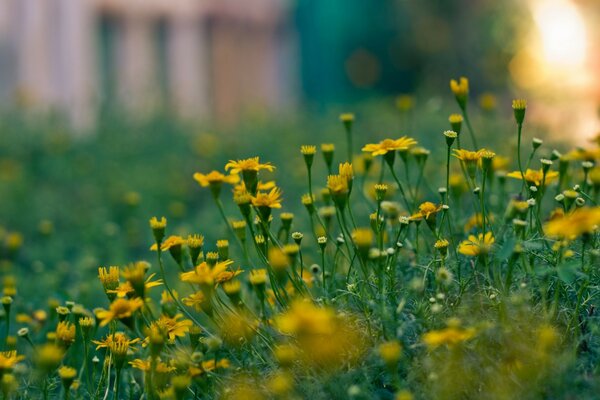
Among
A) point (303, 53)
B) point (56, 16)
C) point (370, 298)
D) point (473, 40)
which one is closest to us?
point (370, 298)

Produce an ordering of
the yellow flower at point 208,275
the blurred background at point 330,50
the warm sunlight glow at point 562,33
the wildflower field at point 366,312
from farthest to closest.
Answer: the warm sunlight glow at point 562,33
the blurred background at point 330,50
the yellow flower at point 208,275
the wildflower field at point 366,312

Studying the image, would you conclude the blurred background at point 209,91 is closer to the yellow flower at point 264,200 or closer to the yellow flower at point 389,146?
the yellow flower at point 389,146

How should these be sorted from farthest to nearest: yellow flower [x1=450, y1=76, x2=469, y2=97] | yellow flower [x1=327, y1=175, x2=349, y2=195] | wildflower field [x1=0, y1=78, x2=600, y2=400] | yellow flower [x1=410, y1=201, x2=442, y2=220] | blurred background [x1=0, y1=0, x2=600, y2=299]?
blurred background [x1=0, y1=0, x2=600, y2=299]
yellow flower [x1=450, y1=76, x2=469, y2=97]
yellow flower [x1=410, y1=201, x2=442, y2=220]
yellow flower [x1=327, y1=175, x2=349, y2=195]
wildflower field [x1=0, y1=78, x2=600, y2=400]

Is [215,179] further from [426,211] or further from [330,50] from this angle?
[330,50]

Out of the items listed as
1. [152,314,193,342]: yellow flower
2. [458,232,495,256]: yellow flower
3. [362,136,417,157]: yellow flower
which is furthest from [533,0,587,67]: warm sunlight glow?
[152,314,193,342]: yellow flower

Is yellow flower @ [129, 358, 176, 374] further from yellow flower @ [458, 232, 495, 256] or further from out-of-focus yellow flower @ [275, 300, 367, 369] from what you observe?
yellow flower @ [458, 232, 495, 256]

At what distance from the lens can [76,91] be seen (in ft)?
22.6

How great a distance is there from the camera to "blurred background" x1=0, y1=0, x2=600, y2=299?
4.26 meters

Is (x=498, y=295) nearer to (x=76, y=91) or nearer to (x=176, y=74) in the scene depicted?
(x=76, y=91)

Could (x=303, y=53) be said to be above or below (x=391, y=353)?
above

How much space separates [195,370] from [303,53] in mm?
8026

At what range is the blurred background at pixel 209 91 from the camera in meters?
4.26

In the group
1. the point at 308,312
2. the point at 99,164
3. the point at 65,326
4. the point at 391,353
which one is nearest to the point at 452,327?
the point at 391,353

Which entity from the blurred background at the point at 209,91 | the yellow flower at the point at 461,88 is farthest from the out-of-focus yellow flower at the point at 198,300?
the blurred background at the point at 209,91
